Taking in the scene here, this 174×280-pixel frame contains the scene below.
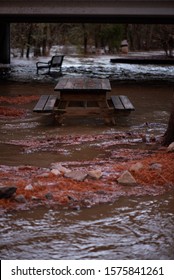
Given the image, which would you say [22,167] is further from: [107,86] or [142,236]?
[107,86]

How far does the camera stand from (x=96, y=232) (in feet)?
16.2

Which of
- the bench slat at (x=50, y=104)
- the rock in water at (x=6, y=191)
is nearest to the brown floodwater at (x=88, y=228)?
the rock in water at (x=6, y=191)

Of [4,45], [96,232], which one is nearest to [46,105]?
[96,232]

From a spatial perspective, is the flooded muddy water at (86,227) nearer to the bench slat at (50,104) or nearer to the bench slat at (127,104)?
the bench slat at (50,104)

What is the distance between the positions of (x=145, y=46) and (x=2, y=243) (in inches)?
1899

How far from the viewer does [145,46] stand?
51406 mm

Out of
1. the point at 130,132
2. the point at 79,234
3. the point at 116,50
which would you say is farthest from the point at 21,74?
the point at 116,50

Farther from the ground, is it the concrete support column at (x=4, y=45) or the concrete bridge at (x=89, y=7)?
the concrete bridge at (x=89, y=7)

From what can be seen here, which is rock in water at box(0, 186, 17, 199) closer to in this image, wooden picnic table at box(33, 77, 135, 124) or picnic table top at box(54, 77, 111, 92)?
wooden picnic table at box(33, 77, 135, 124)

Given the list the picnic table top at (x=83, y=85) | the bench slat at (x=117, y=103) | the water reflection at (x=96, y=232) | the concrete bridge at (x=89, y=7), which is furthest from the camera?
the concrete bridge at (x=89, y=7)

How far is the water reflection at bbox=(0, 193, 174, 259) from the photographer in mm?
4469

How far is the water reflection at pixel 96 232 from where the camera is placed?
4469 mm

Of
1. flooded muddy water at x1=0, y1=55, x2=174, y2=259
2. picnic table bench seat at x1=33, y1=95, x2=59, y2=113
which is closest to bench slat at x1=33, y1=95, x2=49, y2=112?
picnic table bench seat at x1=33, y1=95, x2=59, y2=113

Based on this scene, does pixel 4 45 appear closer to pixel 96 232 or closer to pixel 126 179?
pixel 126 179
